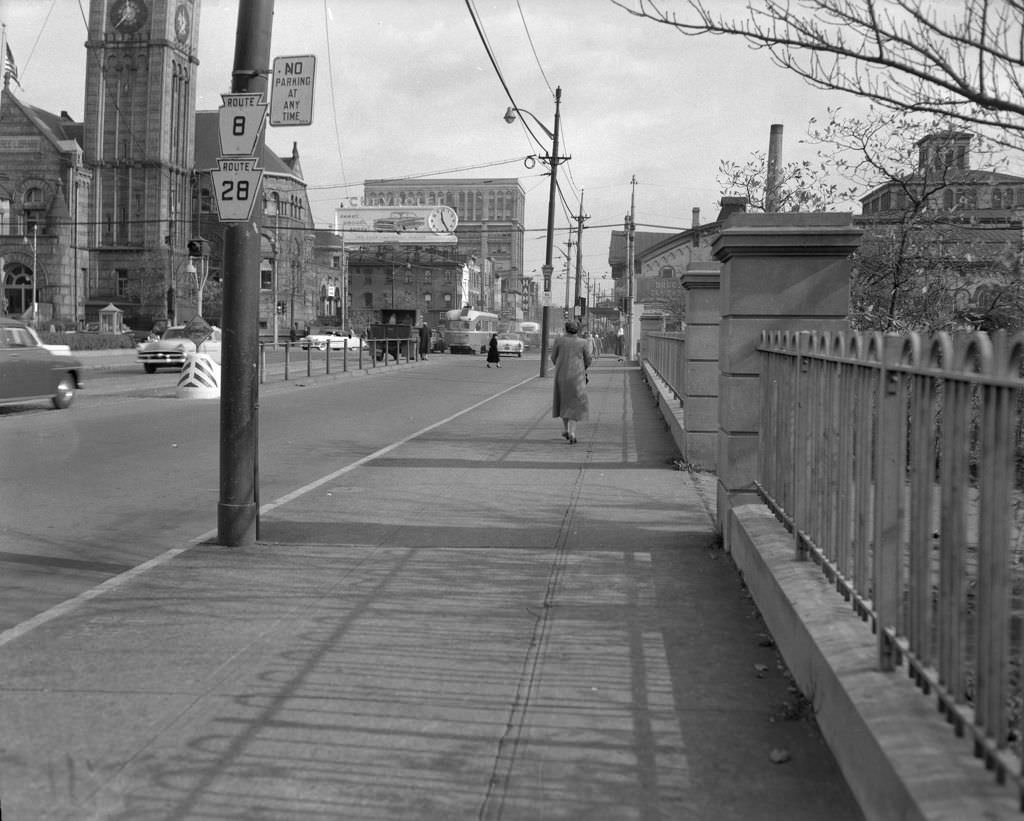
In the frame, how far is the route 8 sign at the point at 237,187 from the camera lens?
7691mm

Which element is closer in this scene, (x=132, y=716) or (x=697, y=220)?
(x=132, y=716)

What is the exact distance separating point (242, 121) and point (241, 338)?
1.47 m

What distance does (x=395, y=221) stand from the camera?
12781cm

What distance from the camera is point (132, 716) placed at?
14.6 ft

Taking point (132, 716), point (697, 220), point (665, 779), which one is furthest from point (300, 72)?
point (697, 220)

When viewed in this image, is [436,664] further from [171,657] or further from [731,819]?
[731,819]

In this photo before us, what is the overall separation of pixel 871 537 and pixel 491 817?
210 centimetres

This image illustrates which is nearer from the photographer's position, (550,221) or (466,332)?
(550,221)

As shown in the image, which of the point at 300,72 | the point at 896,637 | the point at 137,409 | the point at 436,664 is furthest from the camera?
the point at 137,409

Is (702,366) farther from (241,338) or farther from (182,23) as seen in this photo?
(182,23)

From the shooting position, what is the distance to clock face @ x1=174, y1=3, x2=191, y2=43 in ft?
305

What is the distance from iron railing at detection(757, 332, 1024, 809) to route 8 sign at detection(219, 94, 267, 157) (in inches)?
152

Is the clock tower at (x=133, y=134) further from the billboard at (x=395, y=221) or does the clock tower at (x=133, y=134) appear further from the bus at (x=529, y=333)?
the billboard at (x=395, y=221)

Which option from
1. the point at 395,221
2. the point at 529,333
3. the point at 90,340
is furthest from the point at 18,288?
the point at 395,221
